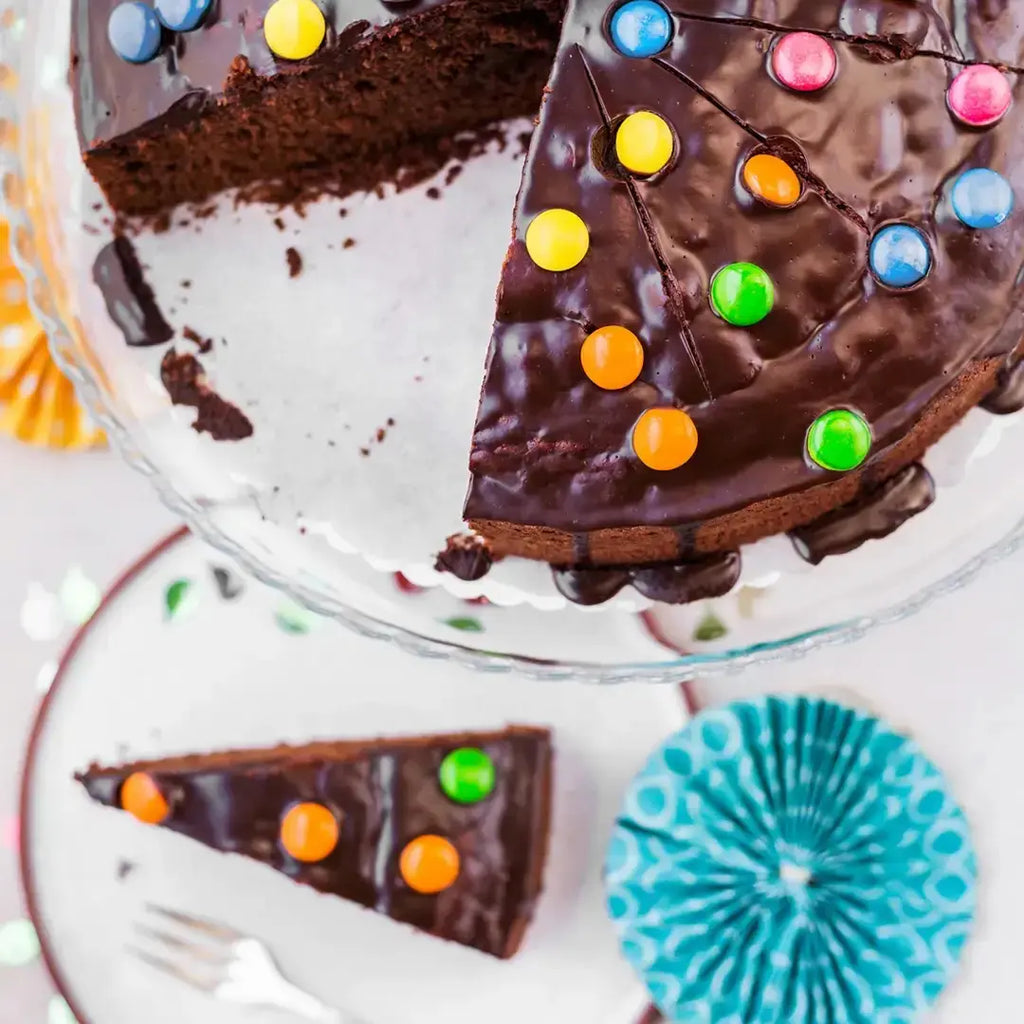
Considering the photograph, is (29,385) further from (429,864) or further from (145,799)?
(429,864)

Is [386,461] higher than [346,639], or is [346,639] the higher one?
[386,461]

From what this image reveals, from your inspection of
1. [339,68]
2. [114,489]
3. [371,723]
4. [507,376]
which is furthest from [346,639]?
[339,68]

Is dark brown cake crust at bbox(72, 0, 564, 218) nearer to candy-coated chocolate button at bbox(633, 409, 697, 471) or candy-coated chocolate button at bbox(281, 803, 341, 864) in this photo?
candy-coated chocolate button at bbox(633, 409, 697, 471)

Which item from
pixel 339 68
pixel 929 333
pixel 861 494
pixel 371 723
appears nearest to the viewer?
pixel 929 333

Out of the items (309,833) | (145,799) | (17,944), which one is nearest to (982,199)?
(309,833)

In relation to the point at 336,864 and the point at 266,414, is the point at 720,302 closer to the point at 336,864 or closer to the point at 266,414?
the point at 266,414
